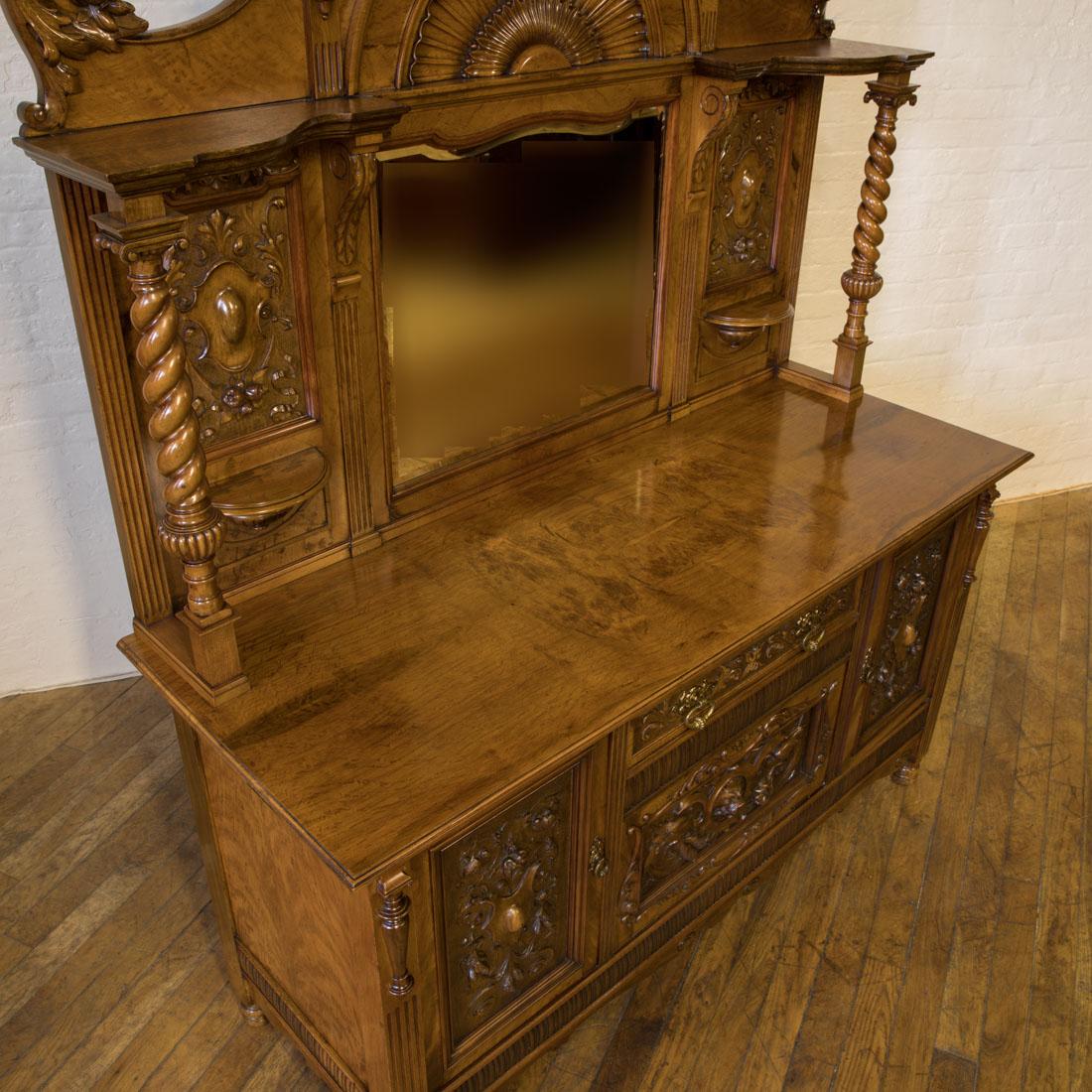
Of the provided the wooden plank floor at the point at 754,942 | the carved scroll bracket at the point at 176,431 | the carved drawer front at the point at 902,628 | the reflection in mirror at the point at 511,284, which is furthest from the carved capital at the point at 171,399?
the carved drawer front at the point at 902,628

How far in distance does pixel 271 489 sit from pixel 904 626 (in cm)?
157

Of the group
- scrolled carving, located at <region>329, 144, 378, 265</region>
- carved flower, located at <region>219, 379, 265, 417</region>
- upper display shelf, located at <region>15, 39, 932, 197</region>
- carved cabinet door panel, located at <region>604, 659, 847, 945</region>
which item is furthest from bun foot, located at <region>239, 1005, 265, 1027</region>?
upper display shelf, located at <region>15, 39, 932, 197</region>

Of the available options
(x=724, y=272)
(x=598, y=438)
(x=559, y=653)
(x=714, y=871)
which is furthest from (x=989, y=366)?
(x=559, y=653)

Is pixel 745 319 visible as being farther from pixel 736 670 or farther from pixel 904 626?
pixel 736 670

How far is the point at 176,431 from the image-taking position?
1684 mm

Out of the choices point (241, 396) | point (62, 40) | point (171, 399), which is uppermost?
point (62, 40)

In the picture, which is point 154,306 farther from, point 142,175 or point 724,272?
point 724,272

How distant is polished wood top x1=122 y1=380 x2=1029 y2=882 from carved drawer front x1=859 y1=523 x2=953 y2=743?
0.66ft

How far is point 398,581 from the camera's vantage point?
2193 mm

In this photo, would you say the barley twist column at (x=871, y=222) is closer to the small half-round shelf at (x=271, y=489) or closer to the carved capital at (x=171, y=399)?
the small half-round shelf at (x=271, y=489)

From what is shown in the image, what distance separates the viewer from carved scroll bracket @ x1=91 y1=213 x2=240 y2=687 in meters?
1.55

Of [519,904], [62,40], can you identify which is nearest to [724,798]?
[519,904]

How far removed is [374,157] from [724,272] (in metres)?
1.15

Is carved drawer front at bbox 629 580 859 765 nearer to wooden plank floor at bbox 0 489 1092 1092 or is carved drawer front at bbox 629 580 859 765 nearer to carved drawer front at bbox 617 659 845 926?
carved drawer front at bbox 617 659 845 926
